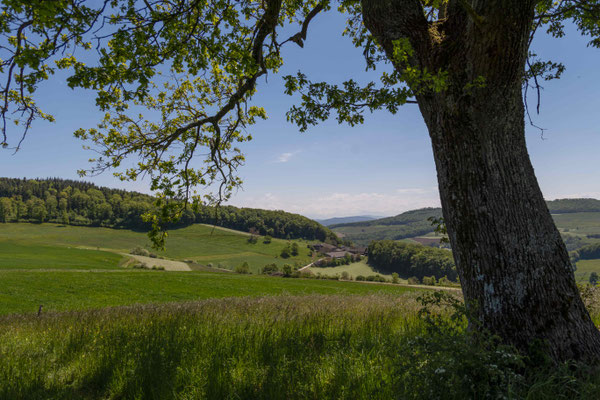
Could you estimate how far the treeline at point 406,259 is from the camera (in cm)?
9862

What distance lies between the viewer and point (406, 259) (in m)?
107

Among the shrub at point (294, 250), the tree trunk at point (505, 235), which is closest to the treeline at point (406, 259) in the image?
the shrub at point (294, 250)

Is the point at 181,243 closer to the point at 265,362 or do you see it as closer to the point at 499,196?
the point at 265,362

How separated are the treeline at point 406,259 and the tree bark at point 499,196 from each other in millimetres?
102440

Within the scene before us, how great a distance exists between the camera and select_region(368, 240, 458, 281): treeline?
324 ft

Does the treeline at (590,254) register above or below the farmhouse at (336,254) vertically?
below

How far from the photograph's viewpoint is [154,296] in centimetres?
2852

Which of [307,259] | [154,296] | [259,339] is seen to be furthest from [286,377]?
[307,259]

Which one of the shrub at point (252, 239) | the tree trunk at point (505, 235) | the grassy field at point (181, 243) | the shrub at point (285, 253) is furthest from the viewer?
the shrub at point (252, 239)

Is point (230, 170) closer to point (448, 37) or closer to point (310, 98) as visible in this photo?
point (310, 98)

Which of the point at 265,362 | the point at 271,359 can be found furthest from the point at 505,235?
the point at 265,362

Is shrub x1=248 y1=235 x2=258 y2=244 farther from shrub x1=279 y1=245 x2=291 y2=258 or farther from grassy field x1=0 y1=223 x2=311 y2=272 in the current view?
shrub x1=279 y1=245 x2=291 y2=258

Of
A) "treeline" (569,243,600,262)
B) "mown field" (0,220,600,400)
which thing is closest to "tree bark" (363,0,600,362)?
"mown field" (0,220,600,400)

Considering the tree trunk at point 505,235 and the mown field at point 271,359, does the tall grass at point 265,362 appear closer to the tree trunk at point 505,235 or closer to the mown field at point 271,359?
the mown field at point 271,359
